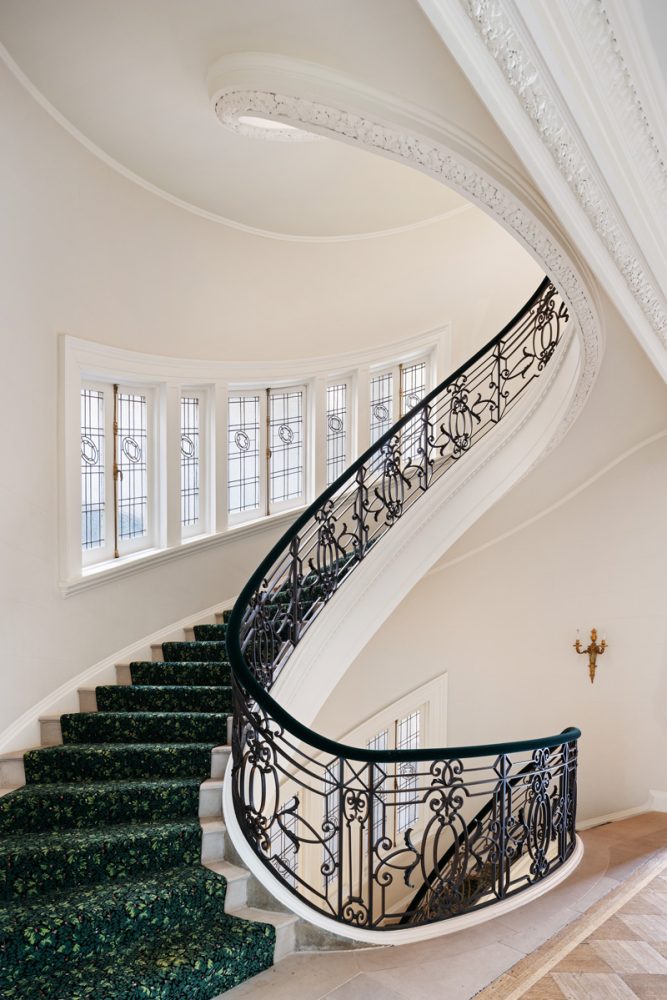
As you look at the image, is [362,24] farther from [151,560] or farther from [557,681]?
[557,681]

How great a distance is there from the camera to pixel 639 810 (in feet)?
24.1

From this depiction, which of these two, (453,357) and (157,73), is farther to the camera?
(453,357)

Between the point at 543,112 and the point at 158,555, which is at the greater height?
the point at 543,112

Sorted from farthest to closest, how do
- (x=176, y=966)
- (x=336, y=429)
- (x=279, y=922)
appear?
(x=336, y=429) < (x=279, y=922) < (x=176, y=966)

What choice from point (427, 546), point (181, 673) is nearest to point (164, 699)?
point (181, 673)

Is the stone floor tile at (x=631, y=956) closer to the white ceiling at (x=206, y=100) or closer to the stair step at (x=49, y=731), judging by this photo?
the stair step at (x=49, y=731)

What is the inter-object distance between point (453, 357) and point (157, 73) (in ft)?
14.9

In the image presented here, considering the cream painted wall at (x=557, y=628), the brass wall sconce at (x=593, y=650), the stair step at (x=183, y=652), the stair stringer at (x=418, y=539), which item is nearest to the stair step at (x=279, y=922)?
the stair stringer at (x=418, y=539)

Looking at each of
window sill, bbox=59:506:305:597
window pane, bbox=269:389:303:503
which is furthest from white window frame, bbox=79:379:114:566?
window pane, bbox=269:389:303:503

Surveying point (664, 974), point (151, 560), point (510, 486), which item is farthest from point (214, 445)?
point (664, 974)

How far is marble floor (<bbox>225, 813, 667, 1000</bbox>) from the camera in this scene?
10.4 ft

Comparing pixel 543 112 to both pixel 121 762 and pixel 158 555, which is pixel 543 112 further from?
pixel 158 555

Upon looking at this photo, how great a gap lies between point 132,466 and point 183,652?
4.98 feet

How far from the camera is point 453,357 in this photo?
7848 millimetres
